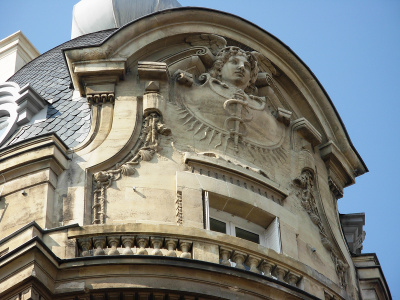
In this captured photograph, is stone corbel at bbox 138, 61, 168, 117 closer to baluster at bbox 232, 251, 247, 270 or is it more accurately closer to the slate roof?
the slate roof

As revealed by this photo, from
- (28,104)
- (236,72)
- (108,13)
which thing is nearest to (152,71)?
(236,72)

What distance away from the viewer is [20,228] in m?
17.9

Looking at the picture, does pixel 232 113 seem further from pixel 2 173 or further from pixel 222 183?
pixel 2 173

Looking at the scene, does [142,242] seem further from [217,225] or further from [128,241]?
[217,225]

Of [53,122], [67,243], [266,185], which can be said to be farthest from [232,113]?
[67,243]

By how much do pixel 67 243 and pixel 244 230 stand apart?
3.77m

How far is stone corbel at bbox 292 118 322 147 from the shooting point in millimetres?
22188

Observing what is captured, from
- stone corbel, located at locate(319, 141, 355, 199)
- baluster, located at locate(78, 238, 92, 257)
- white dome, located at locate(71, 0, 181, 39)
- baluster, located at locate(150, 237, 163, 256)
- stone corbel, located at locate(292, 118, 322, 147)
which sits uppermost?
white dome, located at locate(71, 0, 181, 39)

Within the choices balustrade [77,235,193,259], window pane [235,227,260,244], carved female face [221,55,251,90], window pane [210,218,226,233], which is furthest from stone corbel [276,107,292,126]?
balustrade [77,235,193,259]

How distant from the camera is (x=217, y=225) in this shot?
19.8 meters

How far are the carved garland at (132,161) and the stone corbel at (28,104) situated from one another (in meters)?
2.46

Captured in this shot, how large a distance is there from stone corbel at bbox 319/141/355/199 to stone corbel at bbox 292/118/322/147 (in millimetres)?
363

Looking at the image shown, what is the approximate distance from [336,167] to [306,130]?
3.77 ft

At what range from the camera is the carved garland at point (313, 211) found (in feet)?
68.2
